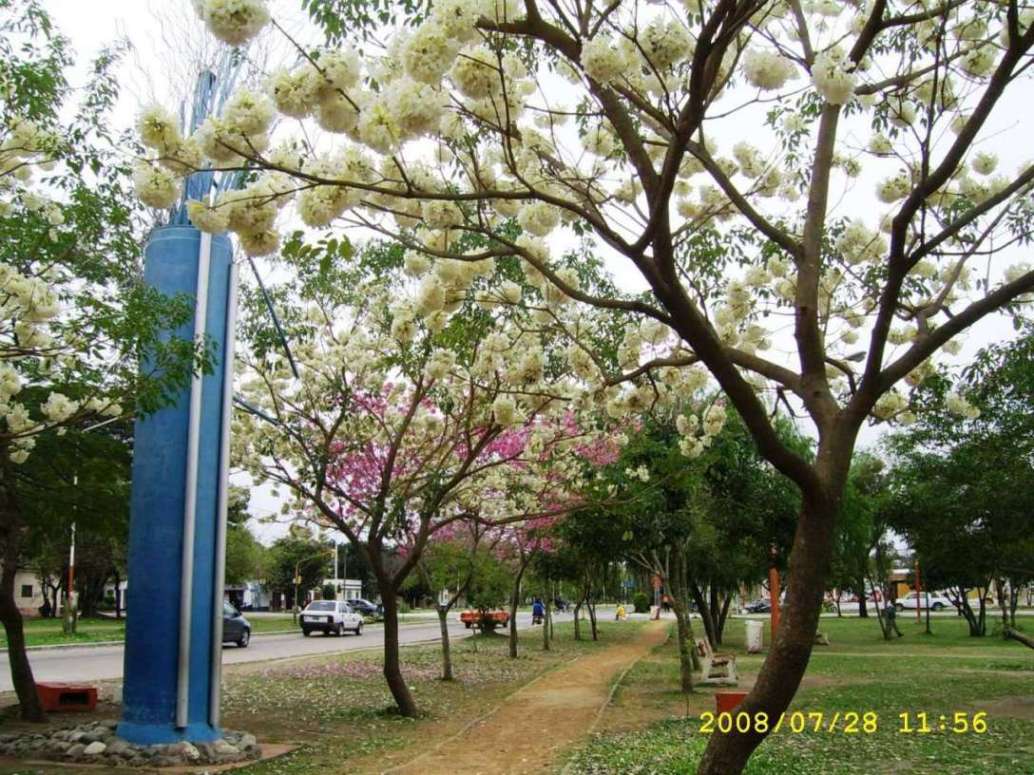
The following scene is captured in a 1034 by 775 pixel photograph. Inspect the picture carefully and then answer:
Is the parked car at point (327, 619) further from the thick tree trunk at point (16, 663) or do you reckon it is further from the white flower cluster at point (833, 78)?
the white flower cluster at point (833, 78)

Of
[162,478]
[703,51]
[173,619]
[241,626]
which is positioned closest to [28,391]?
[162,478]

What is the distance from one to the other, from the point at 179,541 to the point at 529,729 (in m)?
4.46

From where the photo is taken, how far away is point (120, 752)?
789 cm

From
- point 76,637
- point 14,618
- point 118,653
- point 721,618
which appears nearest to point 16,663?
point 14,618

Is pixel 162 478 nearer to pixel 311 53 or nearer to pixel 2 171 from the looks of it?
pixel 2 171

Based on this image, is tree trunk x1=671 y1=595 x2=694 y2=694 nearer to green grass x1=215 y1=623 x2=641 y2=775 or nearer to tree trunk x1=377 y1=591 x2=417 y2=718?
green grass x1=215 y1=623 x2=641 y2=775

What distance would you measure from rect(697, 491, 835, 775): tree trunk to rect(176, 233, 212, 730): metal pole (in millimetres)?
5411

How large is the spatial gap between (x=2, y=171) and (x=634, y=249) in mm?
4546

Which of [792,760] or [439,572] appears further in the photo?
[439,572]

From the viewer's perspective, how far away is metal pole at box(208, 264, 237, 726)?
856 cm

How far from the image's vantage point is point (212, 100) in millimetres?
9086

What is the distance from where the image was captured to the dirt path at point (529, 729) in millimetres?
7988

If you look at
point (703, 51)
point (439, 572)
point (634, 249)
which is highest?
point (703, 51)
